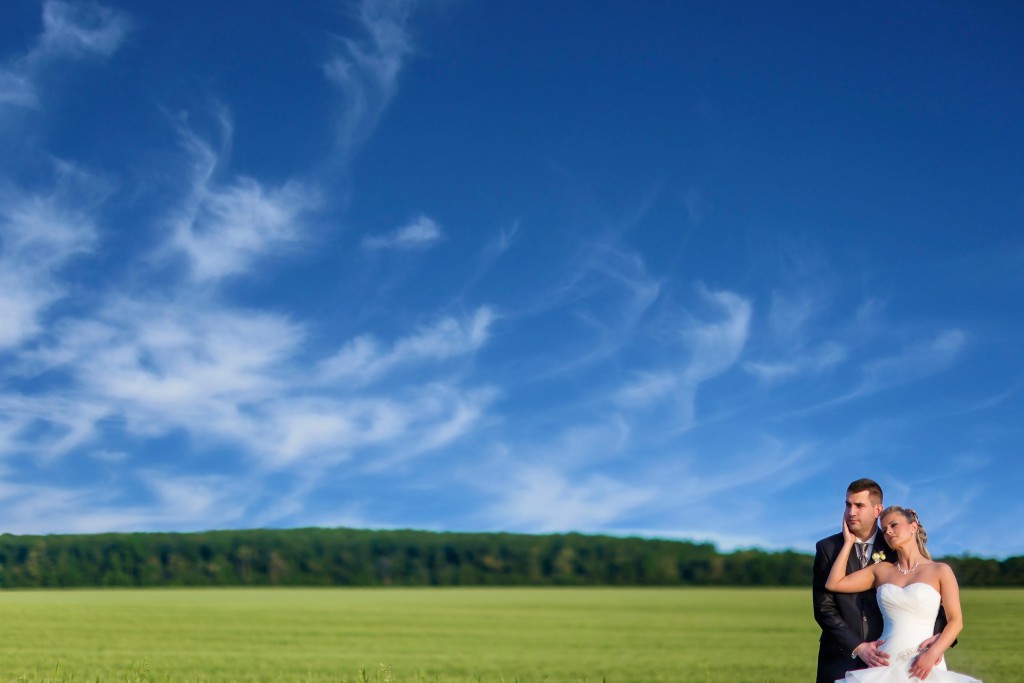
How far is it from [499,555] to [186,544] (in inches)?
1354

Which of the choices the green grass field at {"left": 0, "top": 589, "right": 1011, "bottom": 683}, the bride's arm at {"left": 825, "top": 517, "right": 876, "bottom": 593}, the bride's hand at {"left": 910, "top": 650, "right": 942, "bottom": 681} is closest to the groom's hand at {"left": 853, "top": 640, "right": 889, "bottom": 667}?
the bride's hand at {"left": 910, "top": 650, "right": 942, "bottom": 681}

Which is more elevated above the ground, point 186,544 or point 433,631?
point 186,544

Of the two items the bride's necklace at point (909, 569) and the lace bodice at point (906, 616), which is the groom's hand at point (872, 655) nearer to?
the lace bodice at point (906, 616)

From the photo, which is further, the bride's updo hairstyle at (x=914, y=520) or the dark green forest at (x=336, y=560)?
the dark green forest at (x=336, y=560)

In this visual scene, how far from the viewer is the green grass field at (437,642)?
2431 cm

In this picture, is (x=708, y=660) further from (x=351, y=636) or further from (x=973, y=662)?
(x=351, y=636)

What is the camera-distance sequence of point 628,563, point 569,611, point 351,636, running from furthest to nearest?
point 628,563
point 569,611
point 351,636

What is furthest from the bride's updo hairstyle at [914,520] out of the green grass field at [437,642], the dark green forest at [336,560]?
the dark green forest at [336,560]

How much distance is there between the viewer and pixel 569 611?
5822cm

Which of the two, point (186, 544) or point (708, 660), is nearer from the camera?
point (708, 660)

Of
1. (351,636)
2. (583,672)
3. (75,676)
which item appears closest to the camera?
(75,676)

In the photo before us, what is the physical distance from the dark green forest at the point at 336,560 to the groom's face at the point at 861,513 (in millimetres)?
91492

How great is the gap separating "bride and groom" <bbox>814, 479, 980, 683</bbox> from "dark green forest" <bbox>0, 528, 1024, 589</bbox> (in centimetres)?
9099

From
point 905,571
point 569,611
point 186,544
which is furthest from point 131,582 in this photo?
point 905,571
